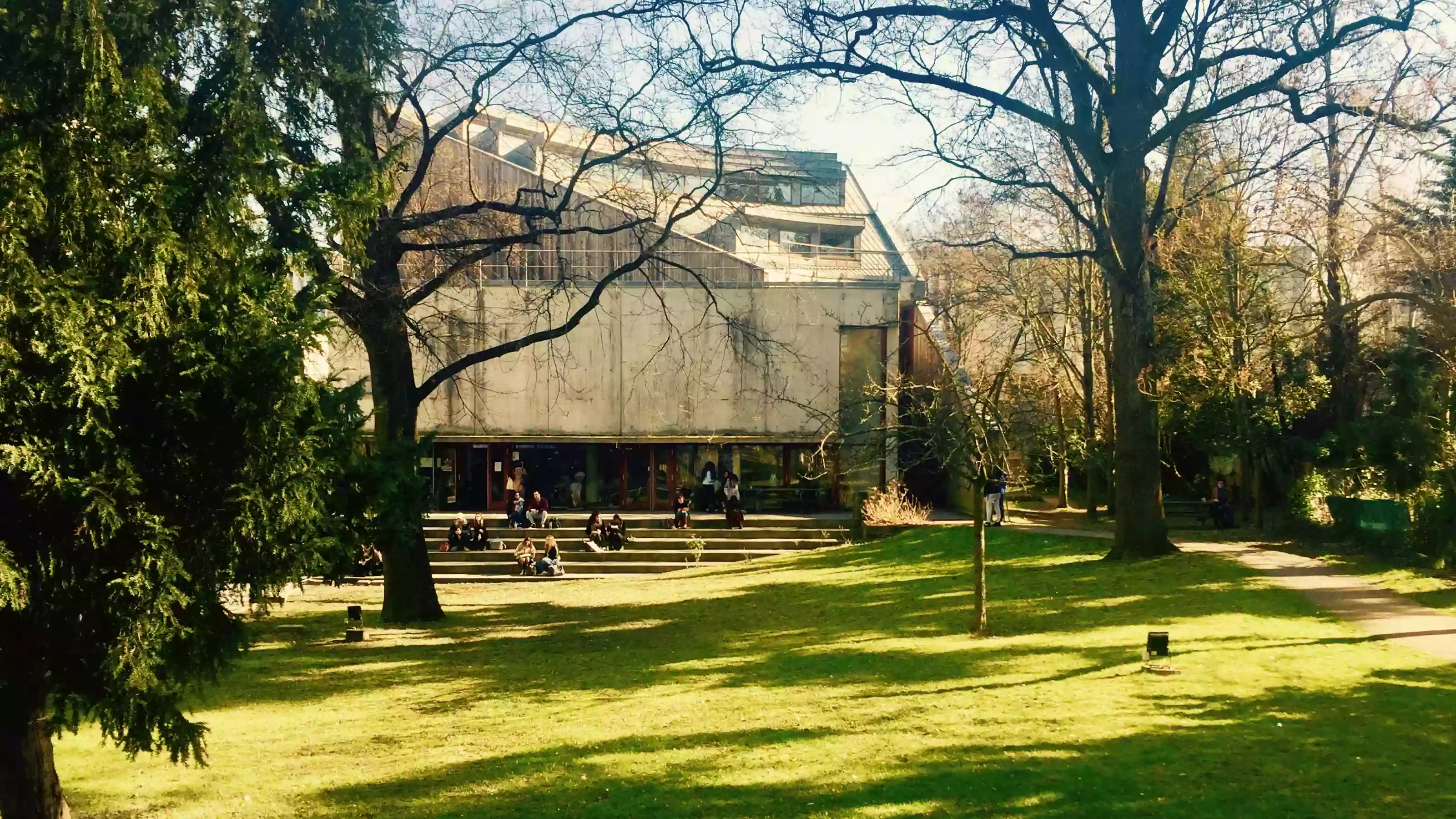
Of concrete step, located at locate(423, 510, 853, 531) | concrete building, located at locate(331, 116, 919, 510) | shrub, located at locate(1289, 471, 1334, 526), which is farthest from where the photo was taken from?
concrete building, located at locate(331, 116, 919, 510)

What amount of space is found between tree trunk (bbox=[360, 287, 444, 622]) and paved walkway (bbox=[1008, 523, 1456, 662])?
466 inches

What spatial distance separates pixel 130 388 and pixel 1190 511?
30.7m

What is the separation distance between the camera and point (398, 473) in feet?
54.5

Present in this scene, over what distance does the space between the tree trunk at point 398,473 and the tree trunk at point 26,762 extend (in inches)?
299

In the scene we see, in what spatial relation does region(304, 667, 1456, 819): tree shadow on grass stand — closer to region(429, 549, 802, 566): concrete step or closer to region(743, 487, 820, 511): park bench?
region(429, 549, 802, 566): concrete step

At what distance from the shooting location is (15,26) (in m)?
7.32

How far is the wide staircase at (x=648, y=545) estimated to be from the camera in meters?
30.1

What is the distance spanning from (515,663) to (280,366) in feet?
28.4

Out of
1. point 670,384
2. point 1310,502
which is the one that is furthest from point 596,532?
point 1310,502

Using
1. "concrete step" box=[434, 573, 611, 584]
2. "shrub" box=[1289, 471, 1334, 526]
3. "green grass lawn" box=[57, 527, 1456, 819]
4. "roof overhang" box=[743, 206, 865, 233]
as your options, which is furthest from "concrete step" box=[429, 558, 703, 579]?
"shrub" box=[1289, 471, 1334, 526]

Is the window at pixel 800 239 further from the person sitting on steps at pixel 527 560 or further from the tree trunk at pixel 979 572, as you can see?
the tree trunk at pixel 979 572

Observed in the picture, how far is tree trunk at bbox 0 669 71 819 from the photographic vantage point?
7.93m

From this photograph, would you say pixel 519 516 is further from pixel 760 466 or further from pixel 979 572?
pixel 979 572

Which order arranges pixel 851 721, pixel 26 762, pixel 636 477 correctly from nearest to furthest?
pixel 26 762 < pixel 851 721 < pixel 636 477
